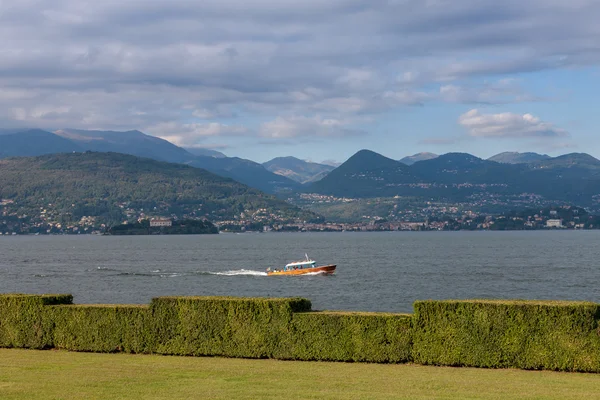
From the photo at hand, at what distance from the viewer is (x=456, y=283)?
72000 millimetres

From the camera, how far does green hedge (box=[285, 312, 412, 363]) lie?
2044cm

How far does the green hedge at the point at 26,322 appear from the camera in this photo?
2334 centimetres

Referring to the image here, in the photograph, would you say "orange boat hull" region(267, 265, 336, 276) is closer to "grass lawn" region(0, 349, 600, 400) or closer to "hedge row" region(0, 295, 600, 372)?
"hedge row" region(0, 295, 600, 372)

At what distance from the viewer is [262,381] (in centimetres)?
1767

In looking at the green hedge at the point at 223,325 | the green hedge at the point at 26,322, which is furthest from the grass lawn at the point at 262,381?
the green hedge at the point at 26,322

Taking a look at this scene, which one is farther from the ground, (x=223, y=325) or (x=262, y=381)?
(x=223, y=325)

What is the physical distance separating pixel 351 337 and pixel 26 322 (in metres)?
9.48

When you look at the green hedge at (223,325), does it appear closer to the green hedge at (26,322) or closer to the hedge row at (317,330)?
the hedge row at (317,330)

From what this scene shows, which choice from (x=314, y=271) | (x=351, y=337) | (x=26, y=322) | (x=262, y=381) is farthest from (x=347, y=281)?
(x=262, y=381)

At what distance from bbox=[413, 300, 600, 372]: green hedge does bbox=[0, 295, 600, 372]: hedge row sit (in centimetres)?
Result: 2

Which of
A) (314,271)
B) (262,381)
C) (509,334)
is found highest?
(509,334)

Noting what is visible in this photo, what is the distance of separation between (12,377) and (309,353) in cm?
723

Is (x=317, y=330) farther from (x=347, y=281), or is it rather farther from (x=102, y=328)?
(x=347, y=281)

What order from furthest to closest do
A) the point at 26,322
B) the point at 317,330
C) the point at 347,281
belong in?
the point at 347,281 → the point at 26,322 → the point at 317,330
